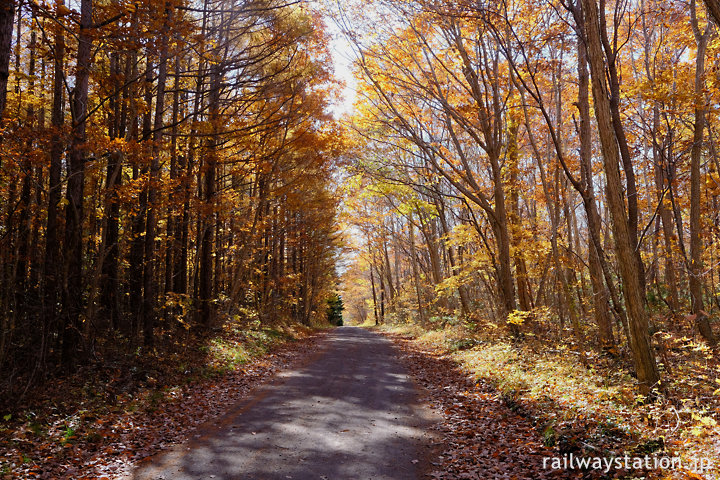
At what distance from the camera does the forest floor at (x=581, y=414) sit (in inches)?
171

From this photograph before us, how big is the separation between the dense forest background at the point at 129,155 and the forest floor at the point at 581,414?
6.53m

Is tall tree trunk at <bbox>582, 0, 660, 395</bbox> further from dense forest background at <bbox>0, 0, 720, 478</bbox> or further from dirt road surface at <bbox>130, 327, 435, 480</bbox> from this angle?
dirt road surface at <bbox>130, 327, 435, 480</bbox>

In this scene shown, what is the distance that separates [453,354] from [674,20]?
11.3 m

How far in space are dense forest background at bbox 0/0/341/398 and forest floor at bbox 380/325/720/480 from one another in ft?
21.4

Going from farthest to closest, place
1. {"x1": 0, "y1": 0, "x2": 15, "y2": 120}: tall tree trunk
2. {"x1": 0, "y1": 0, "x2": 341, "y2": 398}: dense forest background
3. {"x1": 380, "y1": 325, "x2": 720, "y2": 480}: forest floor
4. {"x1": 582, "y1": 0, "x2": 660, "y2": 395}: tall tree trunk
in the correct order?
{"x1": 0, "y1": 0, "x2": 341, "y2": 398}: dense forest background → {"x1": 582, "y1": 0, "x2": 660, "y2": 395}: tall tree trunk → {"x1": 0, "y1": 0, "x2": 15, "y2": 120}: tall tree trunk → {"x1": 380, "y1": 325, "x2": 720, "y2": 480}: forest floor

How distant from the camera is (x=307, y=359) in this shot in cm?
1406

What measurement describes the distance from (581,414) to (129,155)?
28.9 ft

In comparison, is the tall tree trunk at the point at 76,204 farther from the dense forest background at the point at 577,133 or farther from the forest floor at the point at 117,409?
the dense forest background at the point at 577,133

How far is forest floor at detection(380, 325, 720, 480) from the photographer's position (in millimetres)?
4340

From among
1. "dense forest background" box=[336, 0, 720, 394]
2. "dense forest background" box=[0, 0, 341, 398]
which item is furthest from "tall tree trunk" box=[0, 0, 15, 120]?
"dense forest background" box=[336, 0, 720, 394]

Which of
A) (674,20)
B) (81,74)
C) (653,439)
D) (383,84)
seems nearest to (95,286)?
(81,74)

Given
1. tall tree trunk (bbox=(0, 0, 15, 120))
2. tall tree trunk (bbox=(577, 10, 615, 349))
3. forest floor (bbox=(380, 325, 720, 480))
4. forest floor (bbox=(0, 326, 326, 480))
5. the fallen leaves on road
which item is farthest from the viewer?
tall tree trunk (bbox=(577, 10, 615, 349))

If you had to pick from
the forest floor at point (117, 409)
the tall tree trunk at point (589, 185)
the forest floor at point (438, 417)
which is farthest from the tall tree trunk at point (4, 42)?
the tall tree trunk at point (589, 185)

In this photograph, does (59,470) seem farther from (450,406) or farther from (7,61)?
(450,406)
